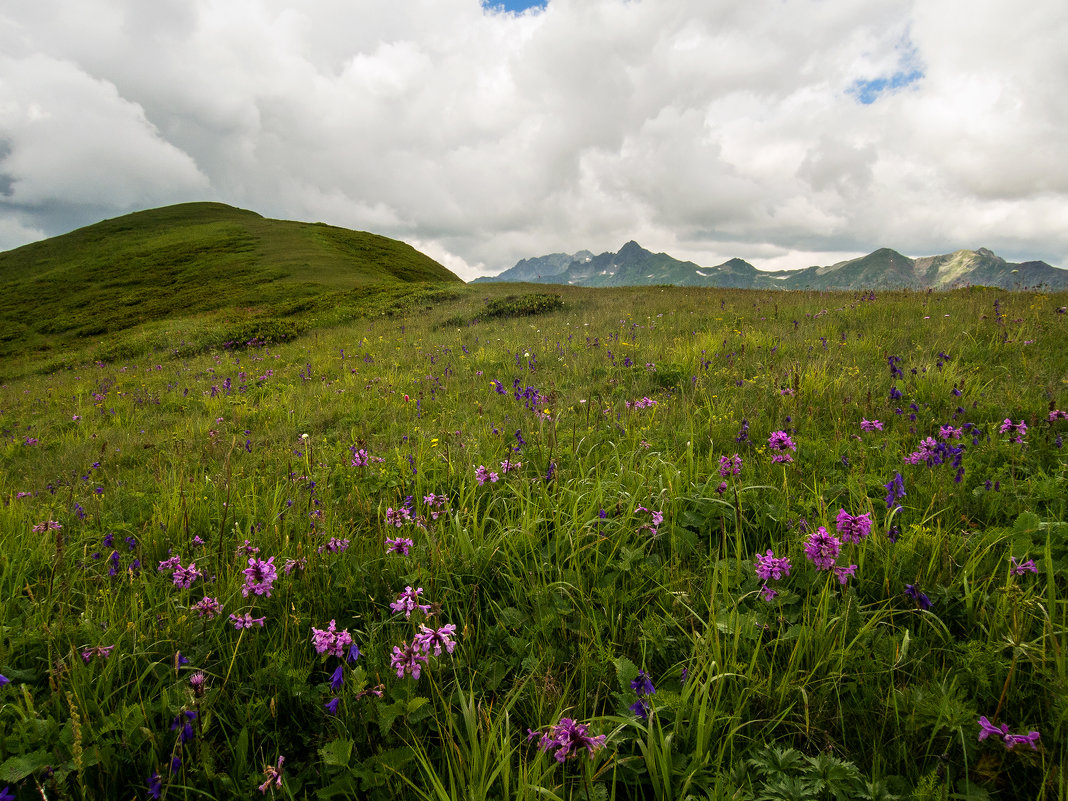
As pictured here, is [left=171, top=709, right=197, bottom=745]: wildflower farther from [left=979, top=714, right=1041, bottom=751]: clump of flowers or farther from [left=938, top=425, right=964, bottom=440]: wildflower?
[left=938, top=425, right=964, bottom=440]: wildflower

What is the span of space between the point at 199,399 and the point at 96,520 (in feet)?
20.1

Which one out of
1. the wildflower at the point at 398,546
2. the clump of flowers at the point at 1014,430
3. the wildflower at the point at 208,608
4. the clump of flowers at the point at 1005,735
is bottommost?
the clump of flowers at the point at 1005,735

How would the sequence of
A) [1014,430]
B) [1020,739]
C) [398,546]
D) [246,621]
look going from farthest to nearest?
[1014,430]
[398,546]
[246,621]
[1020,739]

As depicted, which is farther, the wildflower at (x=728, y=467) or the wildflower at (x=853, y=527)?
the wildflower at (x=728, y=467)

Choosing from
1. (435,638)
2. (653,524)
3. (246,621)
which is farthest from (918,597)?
(246,621)

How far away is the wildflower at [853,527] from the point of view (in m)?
1.91

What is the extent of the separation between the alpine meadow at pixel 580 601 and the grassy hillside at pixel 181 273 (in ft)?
61.7

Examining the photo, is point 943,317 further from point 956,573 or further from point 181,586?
point 181,586

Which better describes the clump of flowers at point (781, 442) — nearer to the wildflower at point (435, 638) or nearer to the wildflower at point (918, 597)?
the wildflower at point (918, 597)

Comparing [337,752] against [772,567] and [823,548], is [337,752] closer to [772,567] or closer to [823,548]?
[772,567]

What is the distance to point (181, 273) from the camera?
140 feet

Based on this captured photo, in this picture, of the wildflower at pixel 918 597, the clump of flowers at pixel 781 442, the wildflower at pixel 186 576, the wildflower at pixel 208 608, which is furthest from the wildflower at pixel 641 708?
the wildflower at pixel 186 576

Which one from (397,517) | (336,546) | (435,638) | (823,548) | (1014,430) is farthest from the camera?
(1014,430)

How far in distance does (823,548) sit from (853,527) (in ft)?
0.58
